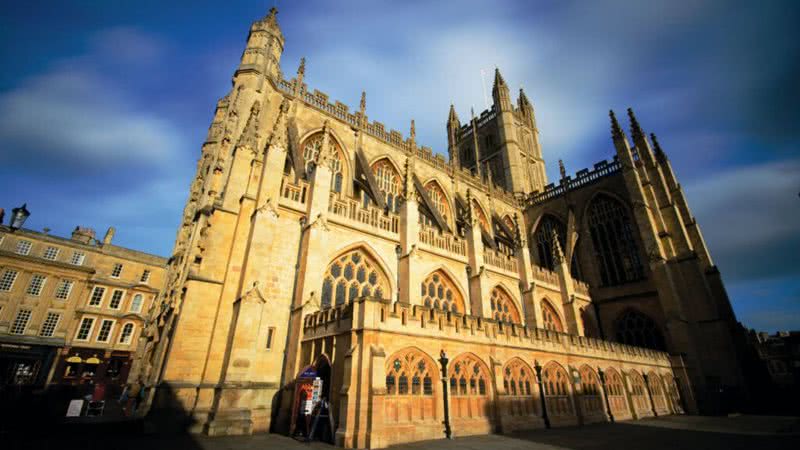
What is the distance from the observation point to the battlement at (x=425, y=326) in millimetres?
10117

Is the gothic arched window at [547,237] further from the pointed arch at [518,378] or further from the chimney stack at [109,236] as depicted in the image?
the chimney stack at [109,236]

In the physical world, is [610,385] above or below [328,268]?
below

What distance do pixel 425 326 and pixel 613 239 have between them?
23.5m

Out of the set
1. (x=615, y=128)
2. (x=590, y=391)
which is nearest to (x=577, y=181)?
(x=615, y=128)

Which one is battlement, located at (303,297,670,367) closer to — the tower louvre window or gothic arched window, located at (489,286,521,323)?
gothic arched window, located at (489,286,521,323)

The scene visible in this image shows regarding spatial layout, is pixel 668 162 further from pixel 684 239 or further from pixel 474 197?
pixel 474 197

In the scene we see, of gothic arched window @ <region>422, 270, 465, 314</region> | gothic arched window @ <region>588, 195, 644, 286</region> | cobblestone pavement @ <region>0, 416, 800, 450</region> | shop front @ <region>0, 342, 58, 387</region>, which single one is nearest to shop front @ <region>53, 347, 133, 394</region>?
shop front @ <region>0, 342, 58, 387</region>

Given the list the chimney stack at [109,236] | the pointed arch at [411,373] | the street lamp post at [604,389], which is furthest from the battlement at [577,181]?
the chimney stack at [109,236]

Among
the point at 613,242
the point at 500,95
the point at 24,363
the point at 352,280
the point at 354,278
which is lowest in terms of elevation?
the point at 24,363

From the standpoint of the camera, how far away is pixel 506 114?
42188 millimetres

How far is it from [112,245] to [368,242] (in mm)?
32676

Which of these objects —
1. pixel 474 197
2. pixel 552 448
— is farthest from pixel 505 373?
pixel 474 197

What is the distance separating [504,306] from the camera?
22.6m

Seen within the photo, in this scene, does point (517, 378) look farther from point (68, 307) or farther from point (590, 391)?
point (68, 307)
